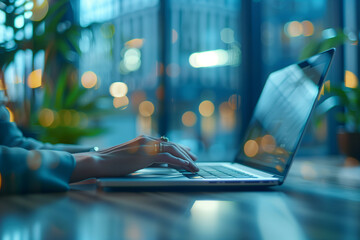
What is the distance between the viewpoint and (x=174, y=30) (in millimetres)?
2578

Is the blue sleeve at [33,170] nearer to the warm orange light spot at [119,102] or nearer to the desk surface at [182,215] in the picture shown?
the desk surface at [182,215]

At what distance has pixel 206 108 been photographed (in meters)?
10.7

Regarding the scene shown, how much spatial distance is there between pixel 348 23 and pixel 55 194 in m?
2.28

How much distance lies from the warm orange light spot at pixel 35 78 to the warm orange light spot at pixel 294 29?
235 cm

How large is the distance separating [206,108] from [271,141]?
996 centimetres

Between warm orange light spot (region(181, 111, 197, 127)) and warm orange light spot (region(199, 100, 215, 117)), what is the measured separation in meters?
0.37

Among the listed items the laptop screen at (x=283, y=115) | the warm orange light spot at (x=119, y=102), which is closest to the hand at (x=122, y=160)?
the laptop screen at (x=283, y=115)

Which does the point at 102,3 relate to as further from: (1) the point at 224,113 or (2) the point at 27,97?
(1) the point at 224,113

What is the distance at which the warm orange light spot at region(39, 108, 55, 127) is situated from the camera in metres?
1.75

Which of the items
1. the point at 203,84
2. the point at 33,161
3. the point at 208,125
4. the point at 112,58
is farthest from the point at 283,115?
the point at 203,84

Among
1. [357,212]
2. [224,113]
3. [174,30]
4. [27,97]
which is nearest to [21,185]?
[357,212]

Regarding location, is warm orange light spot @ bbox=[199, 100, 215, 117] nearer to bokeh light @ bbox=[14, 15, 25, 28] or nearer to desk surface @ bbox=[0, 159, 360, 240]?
bokeh light @ bbox=[14, 15, 25, 28]

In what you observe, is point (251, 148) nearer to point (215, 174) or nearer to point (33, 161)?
point (215, 174)

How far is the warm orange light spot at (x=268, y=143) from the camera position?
757 millimetres
